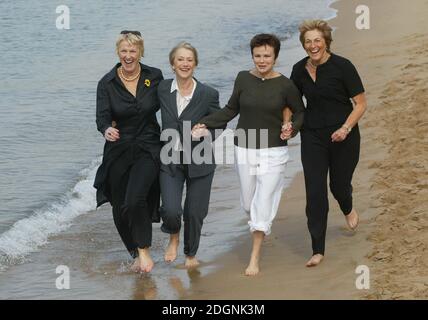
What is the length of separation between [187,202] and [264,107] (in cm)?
96

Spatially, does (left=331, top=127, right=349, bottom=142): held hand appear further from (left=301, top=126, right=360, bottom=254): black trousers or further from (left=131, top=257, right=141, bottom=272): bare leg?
(left=131, top=257, right=141, bottom=272): bare leg

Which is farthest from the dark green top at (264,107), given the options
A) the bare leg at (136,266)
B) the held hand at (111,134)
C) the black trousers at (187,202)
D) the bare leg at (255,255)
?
the bare leg at (136,266)

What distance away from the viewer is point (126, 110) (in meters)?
7.12

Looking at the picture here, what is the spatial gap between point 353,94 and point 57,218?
381cm

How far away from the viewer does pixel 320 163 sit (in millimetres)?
7055

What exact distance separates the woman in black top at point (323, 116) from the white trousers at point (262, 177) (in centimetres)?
24

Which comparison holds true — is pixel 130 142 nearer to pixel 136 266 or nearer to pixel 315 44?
pixel 136 266

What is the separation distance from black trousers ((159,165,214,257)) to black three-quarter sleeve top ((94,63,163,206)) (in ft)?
0.68

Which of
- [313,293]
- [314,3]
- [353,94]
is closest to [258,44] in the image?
[353,94]

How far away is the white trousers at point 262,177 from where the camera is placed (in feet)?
22.7

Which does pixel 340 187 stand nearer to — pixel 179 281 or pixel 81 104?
pixel 179 281

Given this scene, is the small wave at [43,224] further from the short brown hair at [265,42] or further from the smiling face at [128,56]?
the short brown hair at [265,42]

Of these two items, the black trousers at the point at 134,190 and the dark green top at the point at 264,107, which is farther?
the black trousers at the point at 134,190

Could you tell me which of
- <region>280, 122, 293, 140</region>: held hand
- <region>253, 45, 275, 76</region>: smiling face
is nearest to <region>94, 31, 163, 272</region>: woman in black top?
<region>253, 45, 275, 76</region>: smiling face
